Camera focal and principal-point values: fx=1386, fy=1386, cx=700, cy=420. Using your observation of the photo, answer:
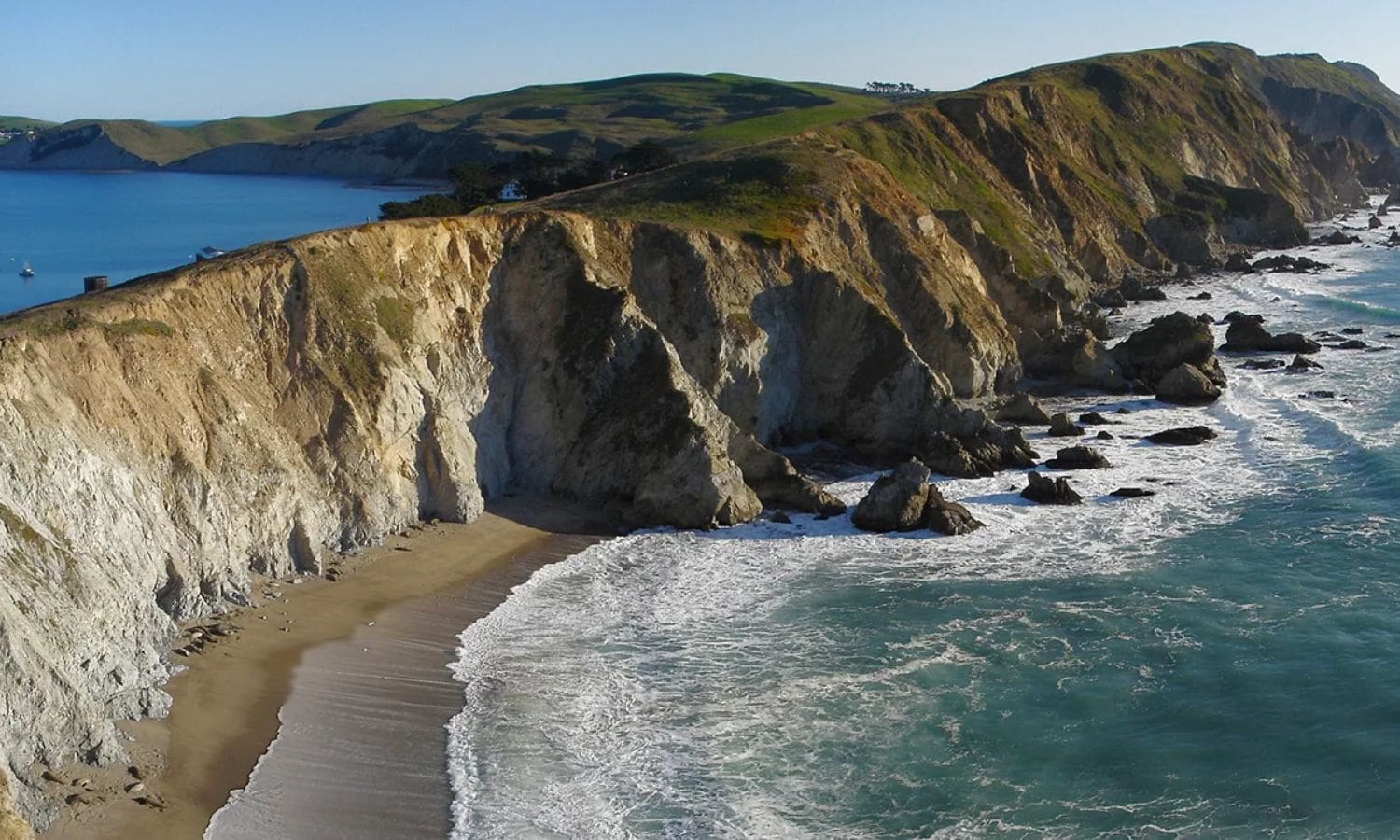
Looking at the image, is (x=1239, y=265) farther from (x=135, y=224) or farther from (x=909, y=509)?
(x=135, y=224)

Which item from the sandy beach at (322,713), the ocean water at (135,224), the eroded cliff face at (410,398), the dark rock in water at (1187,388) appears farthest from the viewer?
the ocean water at (135,224)

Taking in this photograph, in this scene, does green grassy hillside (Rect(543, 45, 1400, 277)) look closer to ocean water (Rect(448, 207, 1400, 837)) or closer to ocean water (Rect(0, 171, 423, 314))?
ocean water (Rect(448, 207, 1400, 837))

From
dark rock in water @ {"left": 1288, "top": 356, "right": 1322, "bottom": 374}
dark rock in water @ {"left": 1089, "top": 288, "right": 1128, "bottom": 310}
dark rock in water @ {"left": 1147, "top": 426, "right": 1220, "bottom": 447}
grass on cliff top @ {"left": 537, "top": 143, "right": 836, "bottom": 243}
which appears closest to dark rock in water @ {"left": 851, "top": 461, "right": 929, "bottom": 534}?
dark rock in water @ {"left": 1147, "top": 426, "right": 1220, "bottom": 447}

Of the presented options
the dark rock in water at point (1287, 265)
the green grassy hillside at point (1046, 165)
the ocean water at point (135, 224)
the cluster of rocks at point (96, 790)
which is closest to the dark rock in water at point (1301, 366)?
the green grassy hillside at point (1046, 165)

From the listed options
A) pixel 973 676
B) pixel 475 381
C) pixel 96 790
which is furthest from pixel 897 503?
pixel 96 790

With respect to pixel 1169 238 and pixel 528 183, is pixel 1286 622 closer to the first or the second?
pixel 528 183

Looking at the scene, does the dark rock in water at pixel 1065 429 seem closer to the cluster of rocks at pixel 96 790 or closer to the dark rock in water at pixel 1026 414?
the dark rock in water at pixel 1026 414

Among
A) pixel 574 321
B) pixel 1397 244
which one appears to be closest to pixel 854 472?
pixel 574 321
